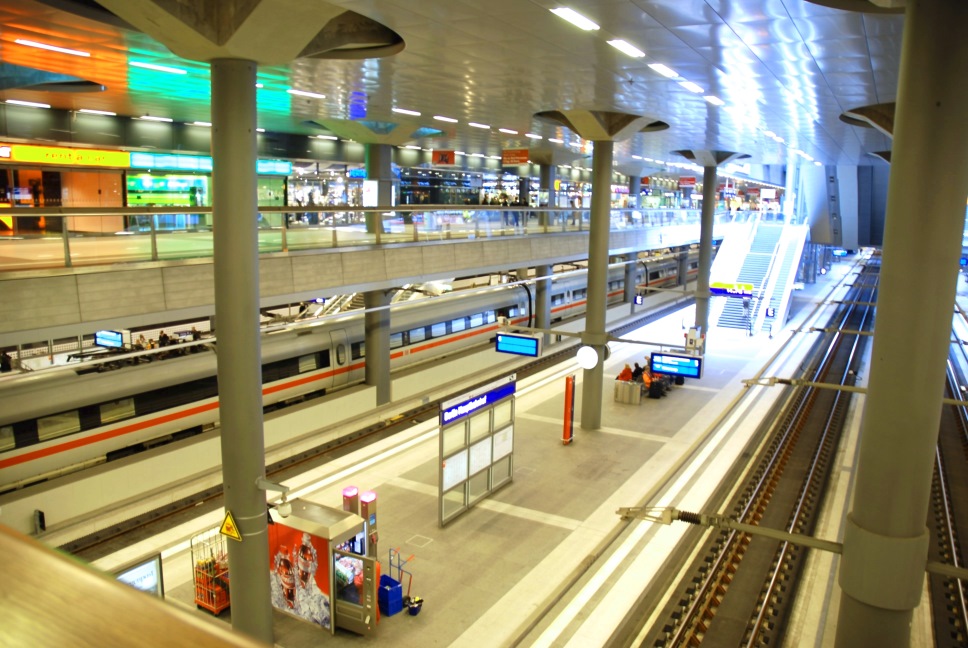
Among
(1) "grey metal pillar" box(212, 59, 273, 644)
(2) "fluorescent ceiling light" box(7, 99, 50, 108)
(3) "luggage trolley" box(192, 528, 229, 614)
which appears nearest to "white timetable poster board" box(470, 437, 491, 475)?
(3) "luggage trolley" box(192, 528, 229, 614)

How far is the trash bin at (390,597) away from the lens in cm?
995

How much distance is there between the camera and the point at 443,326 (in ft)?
73.7

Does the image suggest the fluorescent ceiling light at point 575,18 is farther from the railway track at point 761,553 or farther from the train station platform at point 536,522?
the railway track at point 761,553

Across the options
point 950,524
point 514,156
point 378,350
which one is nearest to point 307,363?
point 378,350

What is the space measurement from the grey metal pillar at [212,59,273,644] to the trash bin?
1.64 m

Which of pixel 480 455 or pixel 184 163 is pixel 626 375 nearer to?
pixel 480 455

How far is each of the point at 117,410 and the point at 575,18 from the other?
33.1ft

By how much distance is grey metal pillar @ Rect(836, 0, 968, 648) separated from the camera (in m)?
4.67

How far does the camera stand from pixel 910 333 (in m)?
5.00

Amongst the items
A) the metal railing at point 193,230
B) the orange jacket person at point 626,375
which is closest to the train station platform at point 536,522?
the orange jacket person at point 626,375

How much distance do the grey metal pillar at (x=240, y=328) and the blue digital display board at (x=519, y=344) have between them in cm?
979

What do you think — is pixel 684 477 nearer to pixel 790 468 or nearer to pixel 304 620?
pixel 790 468

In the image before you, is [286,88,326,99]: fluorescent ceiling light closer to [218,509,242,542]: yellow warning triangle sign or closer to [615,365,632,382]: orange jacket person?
[218,509,242,542]: yellow warning triangle sign

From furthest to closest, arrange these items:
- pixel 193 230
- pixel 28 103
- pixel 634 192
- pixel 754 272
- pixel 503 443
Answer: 1. pixel 634 192
2. pixel 754 272
3. pixel 28 103
4. pixel 503 443
5. pixel 193 230
